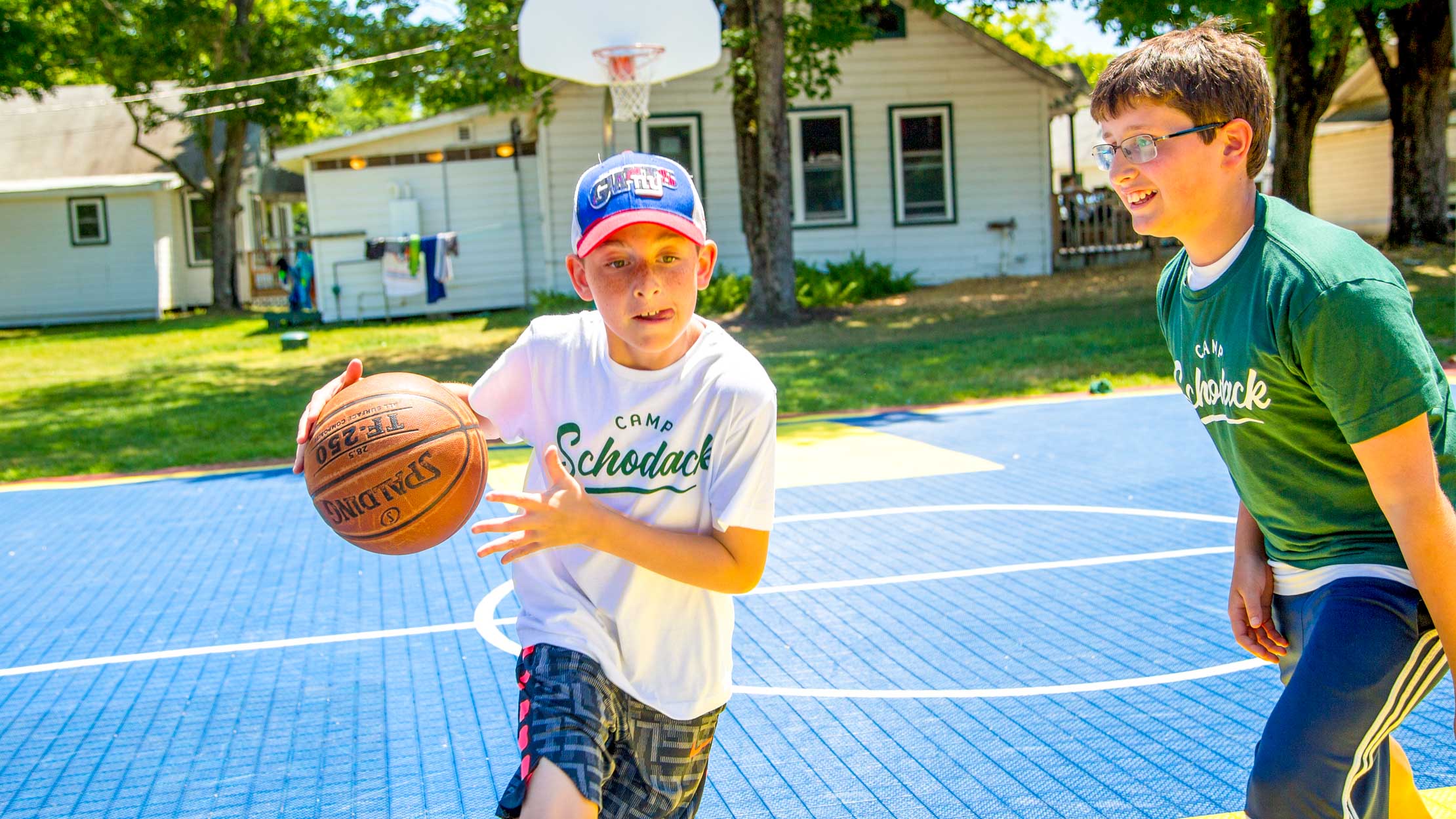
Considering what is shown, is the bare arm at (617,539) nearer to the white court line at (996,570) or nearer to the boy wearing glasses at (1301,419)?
the boy wearing glasses at (1301,419)

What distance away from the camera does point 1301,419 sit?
90.4 inches

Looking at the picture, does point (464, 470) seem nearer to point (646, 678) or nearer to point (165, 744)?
point (646, 678)

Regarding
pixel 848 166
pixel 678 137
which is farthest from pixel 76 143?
pixel 848 166

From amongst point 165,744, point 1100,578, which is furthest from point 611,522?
point 1100,578

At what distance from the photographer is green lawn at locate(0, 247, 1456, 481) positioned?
35.0 feet

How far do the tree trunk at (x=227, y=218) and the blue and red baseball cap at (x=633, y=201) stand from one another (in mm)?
27608

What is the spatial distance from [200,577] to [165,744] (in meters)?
2.19

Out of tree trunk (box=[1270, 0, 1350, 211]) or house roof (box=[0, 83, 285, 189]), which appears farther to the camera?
house roof (box=[0, 83, 285, 189])

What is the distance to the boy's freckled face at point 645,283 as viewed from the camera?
2.39 meters

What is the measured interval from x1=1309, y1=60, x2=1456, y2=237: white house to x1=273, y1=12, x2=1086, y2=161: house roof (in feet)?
46.9

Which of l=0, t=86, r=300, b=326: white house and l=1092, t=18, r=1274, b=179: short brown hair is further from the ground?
l=0, t=86, r=300, b=326: white house

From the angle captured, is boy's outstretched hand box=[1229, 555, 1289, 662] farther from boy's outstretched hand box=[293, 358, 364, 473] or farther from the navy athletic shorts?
boy's outstretched hand box=[293, 358, 364, 473]

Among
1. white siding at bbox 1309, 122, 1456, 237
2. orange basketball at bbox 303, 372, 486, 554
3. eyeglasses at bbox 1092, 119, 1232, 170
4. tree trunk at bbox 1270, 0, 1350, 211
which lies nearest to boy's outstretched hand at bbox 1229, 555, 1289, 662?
eyeglasses at bbox 1092, 119, 1232, 170

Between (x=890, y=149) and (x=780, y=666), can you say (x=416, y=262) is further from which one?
(x=780, y=666)
